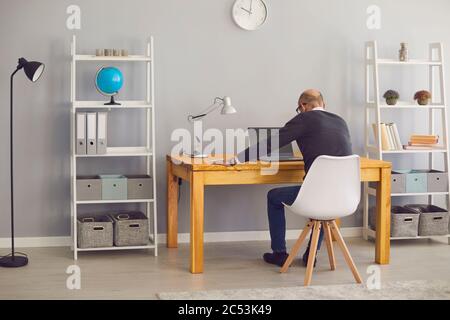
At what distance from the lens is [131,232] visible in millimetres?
5512

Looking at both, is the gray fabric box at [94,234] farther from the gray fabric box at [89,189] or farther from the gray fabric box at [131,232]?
the gray fabric box at [89,189]

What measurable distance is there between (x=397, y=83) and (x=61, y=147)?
2.80m

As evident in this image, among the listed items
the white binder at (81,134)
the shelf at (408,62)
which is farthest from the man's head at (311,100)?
the white binder at (81,134)

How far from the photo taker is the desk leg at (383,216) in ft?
17.2

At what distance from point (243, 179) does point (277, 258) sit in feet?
2.08

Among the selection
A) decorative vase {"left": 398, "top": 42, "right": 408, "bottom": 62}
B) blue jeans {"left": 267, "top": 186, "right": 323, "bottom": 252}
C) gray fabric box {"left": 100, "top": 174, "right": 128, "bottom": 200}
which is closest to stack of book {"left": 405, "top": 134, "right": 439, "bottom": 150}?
decorative vase {"left": 398, "top": 42, "right": 408, "bottom": 62}

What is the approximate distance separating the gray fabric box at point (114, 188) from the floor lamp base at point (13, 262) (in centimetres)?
71

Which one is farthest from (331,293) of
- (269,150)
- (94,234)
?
(94,234)

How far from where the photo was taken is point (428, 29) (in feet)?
20.8

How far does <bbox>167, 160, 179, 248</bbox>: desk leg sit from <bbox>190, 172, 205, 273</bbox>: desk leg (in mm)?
918

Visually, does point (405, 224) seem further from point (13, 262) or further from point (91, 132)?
point (13, 262)

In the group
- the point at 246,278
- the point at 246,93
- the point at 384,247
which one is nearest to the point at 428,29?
the point at 246,93

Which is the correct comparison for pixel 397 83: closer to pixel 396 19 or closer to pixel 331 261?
pixel 396 19

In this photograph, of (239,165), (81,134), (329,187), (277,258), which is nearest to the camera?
(329,187)
